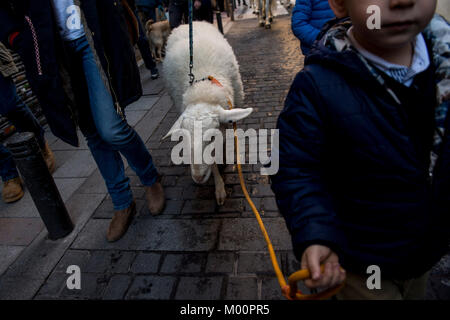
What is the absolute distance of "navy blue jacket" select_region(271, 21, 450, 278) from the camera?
42.6 inches

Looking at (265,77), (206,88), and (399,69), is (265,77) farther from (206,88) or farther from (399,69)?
(399,69)

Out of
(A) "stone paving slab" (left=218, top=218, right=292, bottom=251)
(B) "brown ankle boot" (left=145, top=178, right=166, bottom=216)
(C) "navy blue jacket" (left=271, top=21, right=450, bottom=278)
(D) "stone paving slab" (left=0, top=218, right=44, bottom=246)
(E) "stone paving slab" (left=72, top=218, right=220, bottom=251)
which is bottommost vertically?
(D) "stone paving slab" (left=0, top=218, right=44, bottom=246)

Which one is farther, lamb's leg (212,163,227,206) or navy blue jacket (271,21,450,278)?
lamb's leg (212,163,227,206)

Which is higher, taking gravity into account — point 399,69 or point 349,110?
point 399,69

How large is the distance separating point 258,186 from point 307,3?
205 cm

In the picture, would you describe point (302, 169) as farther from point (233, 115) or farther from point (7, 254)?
point (7, 254)

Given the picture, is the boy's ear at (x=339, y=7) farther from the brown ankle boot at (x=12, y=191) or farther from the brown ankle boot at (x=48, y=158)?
the brown ankle boot at (x=48, y=158)

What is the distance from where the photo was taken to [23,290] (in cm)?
236

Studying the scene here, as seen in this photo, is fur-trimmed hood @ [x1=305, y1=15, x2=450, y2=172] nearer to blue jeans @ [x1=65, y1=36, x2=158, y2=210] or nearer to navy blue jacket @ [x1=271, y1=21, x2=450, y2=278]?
navy blue jacket @ [x1=271, y1=21, x2=450, y2=278]

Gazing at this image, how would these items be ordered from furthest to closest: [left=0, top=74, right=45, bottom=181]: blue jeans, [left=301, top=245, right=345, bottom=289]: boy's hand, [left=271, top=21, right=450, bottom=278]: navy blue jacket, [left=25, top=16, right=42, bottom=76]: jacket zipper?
[left=0, top=74, right=45, bottom=181]: blue jeans → [left=25, top=16, right=42, bottom=76]: jacket zipper → [left=271, top=21, right=450, bottom=278]: navy blue jacket → [left=301, top=245, right=345, bottom=289]: boy's hand

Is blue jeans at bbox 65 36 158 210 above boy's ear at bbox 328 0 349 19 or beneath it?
beneath

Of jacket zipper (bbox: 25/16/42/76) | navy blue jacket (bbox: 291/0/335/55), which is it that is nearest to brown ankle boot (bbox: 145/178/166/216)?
jacket zipper (bbox: 25/16/42/76)

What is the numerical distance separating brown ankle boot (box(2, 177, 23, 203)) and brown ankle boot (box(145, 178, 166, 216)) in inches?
66.6
